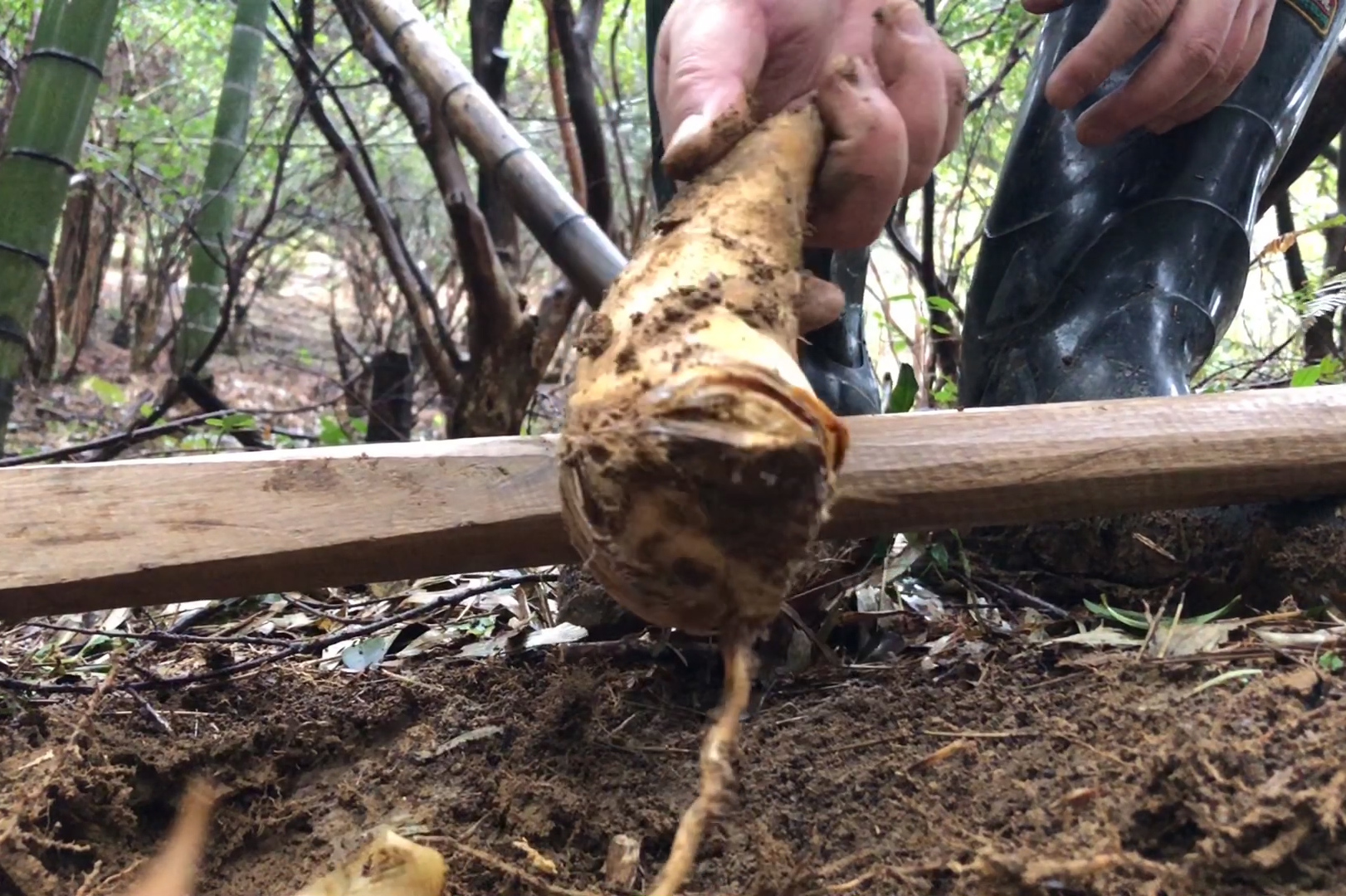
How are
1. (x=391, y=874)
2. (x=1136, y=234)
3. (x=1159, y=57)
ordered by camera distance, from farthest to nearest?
(x=1136, y=234), (x=1159, y=57), (x=391, y=874)

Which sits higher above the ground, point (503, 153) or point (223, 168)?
point (223, 168)

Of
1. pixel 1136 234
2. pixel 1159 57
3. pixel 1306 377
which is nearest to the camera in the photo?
pixel 1159 57

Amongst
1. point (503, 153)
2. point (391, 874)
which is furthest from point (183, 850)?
point (503, 153)

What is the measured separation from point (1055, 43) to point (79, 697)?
1.71 metres

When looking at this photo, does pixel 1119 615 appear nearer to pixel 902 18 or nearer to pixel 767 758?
pixel 767 758

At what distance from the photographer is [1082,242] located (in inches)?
66.0

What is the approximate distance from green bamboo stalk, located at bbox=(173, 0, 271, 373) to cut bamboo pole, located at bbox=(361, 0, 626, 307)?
215cm

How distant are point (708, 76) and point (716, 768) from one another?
627 millimetres

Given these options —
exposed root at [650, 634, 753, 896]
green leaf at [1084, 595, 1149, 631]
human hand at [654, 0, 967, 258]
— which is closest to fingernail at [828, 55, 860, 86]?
human hand at [654, 0, 967, 258]

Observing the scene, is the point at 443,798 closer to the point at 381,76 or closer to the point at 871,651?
the point at 871,651

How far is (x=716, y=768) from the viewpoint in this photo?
730 millimetres

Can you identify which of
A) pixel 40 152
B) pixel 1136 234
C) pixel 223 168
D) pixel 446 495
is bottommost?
pixel 446 495

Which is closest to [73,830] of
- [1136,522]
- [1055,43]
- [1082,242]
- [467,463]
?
[467,463]

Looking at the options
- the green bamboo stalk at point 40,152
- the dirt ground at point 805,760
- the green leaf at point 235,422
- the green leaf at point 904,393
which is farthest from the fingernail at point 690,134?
the green bamboo stalk at point 40,152
